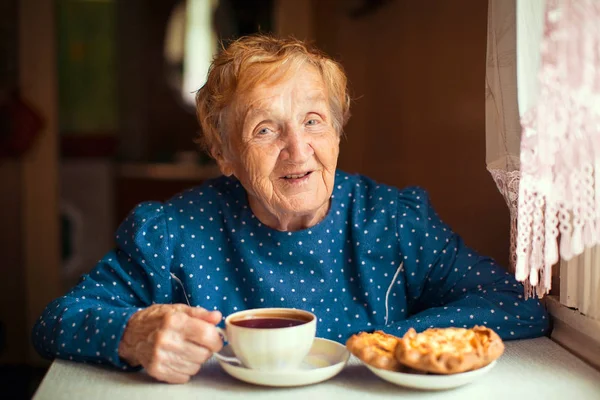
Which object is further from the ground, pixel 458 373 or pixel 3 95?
pixel 3 95

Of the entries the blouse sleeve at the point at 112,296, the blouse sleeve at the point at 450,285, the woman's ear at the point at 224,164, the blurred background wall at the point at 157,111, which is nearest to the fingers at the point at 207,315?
the blouse sleeve at the point at 112,296

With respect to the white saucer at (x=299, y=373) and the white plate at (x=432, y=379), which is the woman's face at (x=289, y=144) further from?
the white plate at (x=432, y=379)

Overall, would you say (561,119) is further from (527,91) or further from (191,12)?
(191,12)

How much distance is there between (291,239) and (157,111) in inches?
150

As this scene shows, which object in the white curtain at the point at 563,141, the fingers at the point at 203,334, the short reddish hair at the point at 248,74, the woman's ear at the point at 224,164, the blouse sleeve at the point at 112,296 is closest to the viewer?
the white curtain at the point at 563,141

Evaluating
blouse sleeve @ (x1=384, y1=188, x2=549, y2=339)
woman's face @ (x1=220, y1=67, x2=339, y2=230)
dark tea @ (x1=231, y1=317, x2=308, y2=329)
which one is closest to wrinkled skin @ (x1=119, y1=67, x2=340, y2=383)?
woman's face @ (x1=220, y1=67, x2=339, y2=230)

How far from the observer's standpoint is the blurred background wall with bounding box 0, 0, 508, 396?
1885 mm

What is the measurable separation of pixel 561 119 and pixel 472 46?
0.84 meters

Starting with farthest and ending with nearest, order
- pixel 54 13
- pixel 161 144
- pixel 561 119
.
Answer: pixel 161 144 → pixel 54 13 → pixel 561 119

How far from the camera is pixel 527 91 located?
1.05 meters

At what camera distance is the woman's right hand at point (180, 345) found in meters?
1.04

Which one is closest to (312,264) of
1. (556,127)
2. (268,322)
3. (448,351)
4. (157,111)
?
(268,322)

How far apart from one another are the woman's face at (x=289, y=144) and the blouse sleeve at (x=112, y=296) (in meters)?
0.23

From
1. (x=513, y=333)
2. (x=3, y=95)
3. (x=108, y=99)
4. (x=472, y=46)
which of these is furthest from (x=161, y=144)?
(x=513, y=333)
